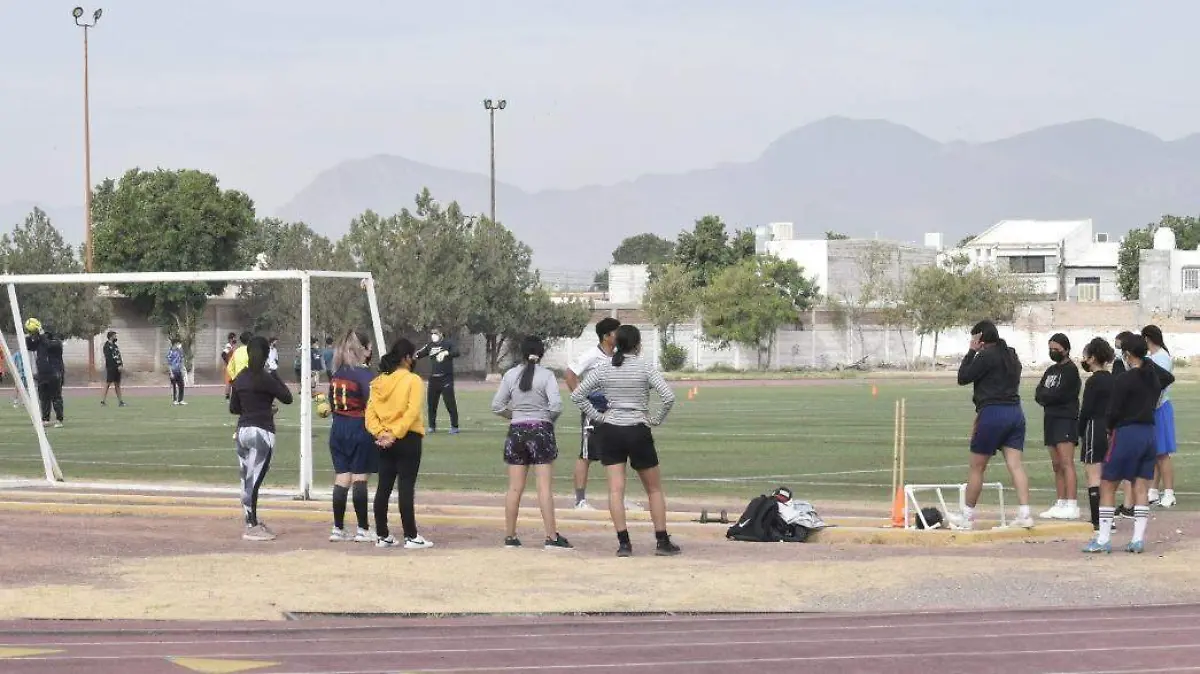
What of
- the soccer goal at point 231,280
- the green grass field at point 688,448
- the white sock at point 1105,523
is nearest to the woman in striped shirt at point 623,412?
the white sock at point 1105,523

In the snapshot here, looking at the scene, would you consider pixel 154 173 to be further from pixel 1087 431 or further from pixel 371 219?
pixel 1087 431

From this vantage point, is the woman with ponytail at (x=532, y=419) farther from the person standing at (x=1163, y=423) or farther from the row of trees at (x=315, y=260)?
the row of trees at (x=315, y=260)

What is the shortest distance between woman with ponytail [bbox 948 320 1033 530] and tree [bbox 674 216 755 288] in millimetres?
93145

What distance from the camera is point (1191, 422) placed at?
118 feet

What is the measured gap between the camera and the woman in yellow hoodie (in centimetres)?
1574

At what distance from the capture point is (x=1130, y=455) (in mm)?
15383

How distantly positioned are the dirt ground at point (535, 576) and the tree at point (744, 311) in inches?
2664

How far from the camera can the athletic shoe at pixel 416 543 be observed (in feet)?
52.5

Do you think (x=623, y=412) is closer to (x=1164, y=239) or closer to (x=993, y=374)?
(x=993, y=374)

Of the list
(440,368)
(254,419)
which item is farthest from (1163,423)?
(440,368)

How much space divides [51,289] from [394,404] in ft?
153

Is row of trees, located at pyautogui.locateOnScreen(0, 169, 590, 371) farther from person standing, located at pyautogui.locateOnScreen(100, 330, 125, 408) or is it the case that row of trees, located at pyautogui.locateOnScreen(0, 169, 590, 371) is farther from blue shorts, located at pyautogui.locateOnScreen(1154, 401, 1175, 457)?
blue shorts, located at pyautogui.locateOnScreen(1154, 401, 1175, 457)

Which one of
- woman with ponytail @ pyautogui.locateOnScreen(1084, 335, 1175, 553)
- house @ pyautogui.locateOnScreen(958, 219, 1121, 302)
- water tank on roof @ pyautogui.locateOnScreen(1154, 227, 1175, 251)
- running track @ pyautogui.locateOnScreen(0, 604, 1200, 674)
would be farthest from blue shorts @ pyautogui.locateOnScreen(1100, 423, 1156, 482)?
house @ pyautogui.locateOnScreen(958, 219, 1121, 302)

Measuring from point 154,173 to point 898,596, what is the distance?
84294mm
